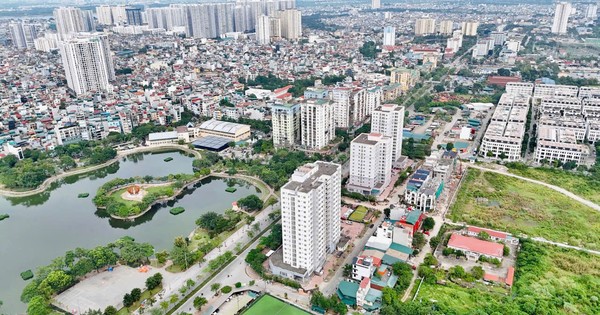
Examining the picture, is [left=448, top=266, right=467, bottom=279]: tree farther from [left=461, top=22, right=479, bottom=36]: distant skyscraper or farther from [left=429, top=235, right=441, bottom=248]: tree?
[left=461, top=22, right=479, bottom=36]: distant skyscraper

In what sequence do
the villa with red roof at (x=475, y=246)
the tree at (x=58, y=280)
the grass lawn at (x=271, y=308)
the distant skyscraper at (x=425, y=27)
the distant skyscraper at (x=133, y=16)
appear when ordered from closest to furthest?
the grass lawn at (x=271, y=308) → the tree at (x=58, y=280) → the villa with red roof at (x=475, y=246) → the distant skyscraper at (x=425, y=27) → the distant skyscraper at (x=133, y=16)

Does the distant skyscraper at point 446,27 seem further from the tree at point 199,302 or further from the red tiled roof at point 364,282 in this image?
the tree at point 199,302

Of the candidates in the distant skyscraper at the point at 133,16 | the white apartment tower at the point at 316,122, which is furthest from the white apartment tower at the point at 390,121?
the distant skyscraper at the point at 133,16

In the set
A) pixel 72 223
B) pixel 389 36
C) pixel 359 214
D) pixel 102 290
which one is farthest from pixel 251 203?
pixel 389 36

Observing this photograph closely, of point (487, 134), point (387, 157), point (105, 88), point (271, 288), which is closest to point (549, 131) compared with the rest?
point (487, 134)

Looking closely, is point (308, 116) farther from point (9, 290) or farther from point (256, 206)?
point (9, 290)

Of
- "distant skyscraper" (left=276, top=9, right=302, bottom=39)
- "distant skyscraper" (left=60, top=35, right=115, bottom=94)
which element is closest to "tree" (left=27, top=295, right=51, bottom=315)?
"distant skyscraper" (left=60, top=35, right=115, bottom=94)

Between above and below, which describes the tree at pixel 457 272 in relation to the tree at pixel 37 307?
below

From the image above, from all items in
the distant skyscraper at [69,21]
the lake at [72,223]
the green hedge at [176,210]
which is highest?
the distant skyscraper at [69,21]
